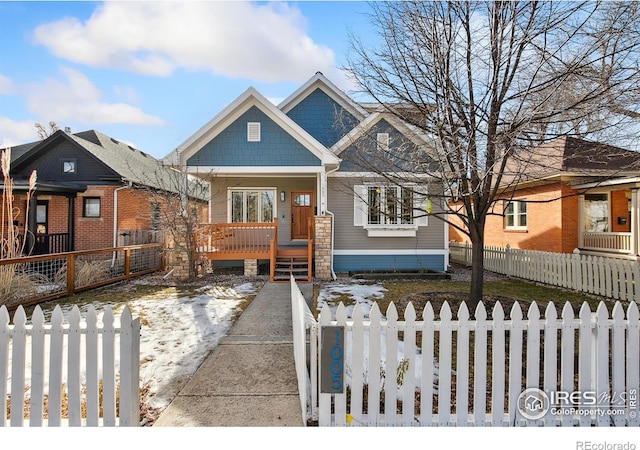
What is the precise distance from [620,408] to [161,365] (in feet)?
16.3

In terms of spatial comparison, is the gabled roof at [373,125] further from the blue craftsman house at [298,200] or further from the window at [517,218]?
the window at [517,218]

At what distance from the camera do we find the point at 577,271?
349 inches

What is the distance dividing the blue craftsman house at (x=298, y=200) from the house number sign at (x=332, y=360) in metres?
6.99

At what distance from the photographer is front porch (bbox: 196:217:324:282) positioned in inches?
414

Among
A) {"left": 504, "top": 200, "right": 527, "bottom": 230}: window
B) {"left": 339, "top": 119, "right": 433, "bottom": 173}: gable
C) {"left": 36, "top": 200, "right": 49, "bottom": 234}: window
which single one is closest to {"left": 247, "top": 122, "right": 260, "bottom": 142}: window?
{"left": 339, "top": 119, "right": 433, "bottom": 173}: gable

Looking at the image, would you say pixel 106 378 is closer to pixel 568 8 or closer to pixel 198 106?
pixel 568 8

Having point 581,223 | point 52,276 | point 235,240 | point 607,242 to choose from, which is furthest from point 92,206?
point 607,242

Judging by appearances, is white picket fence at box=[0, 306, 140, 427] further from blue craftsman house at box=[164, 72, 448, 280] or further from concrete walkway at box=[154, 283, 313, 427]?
blue craftsman house at box=[164, 72, 448, 280]

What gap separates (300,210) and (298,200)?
0.45 metres

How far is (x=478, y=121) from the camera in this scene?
5.55 m

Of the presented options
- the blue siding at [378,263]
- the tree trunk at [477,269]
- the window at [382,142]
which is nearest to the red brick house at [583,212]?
the blue siding at [378,263]

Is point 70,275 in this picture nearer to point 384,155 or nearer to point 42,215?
Answer: point 384,155

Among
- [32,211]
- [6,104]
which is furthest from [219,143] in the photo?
[32,211]

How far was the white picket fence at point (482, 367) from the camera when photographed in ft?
9.11
